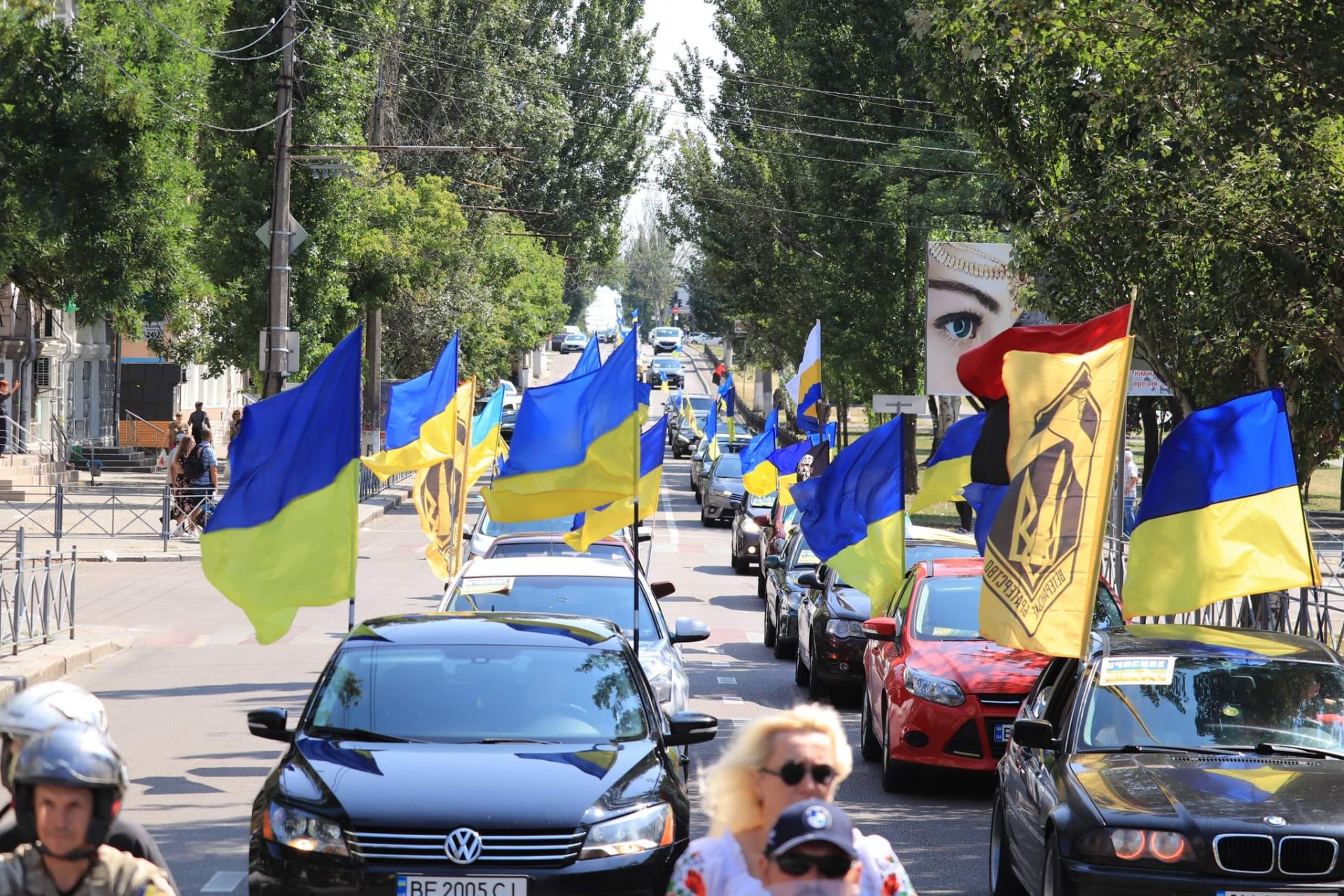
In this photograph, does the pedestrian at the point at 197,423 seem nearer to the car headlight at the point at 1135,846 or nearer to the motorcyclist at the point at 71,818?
the car headlight at the point at 1135,846

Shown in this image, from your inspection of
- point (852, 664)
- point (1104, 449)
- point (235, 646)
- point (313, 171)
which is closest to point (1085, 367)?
point (1104, 449)

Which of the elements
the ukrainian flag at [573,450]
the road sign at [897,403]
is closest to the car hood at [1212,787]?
the ukrainian flag at [573,450]

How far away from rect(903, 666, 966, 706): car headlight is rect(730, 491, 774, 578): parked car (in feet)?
55.2

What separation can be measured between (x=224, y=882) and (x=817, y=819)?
18.7 ft

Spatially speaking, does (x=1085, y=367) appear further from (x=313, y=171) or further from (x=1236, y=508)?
(x=313, y=171)

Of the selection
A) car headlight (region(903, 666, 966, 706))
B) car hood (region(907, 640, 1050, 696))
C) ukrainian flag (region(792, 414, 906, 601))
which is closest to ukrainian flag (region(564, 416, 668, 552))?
ukrainian flag (region(792, 414, 906, 601))

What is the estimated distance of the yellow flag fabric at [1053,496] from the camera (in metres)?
8.61

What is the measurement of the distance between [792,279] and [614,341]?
94673 millimetres

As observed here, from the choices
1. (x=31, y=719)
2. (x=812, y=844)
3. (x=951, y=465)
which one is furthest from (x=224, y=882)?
(x=951, y=465)

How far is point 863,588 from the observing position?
46.2ft

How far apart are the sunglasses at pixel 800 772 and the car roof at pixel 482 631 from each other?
4.76 m

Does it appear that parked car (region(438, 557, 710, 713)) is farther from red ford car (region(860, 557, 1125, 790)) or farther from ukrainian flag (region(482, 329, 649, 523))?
red ford car (region(860, 557, 1125, 790))

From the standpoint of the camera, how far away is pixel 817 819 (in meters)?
3.30

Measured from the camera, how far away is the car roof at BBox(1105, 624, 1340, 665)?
815 centimetres
